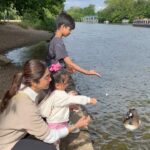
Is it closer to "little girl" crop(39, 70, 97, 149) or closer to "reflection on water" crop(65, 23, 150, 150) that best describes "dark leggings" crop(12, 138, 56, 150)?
"little girl" crop(39, 70, 97, 149)

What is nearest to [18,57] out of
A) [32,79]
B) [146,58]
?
[146,58]

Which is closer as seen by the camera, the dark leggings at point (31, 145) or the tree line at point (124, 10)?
the dark leggings at point (31, 145)

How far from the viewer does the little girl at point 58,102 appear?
226 inches

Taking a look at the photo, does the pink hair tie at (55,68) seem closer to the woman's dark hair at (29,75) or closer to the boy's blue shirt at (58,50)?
the boy's blue shirt at (58,50)

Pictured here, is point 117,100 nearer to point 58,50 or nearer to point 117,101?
point 117,101

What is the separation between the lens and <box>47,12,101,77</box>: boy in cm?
667

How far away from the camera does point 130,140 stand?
8.79 m

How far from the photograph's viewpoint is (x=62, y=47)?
22.3 feet

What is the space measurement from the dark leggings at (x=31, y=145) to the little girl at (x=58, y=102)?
0.87 metres

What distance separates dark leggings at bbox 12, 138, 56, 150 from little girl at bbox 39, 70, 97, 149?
2.86 ft

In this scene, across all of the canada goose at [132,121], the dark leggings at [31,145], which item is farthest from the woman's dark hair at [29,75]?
the canada goose at [132,121]

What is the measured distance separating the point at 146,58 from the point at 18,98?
73.5 feet

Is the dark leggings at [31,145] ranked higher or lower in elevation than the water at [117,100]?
higher

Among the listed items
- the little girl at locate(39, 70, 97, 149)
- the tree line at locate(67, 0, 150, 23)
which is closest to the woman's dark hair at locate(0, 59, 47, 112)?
the little girl at locate(39, 70, 97, 149)
